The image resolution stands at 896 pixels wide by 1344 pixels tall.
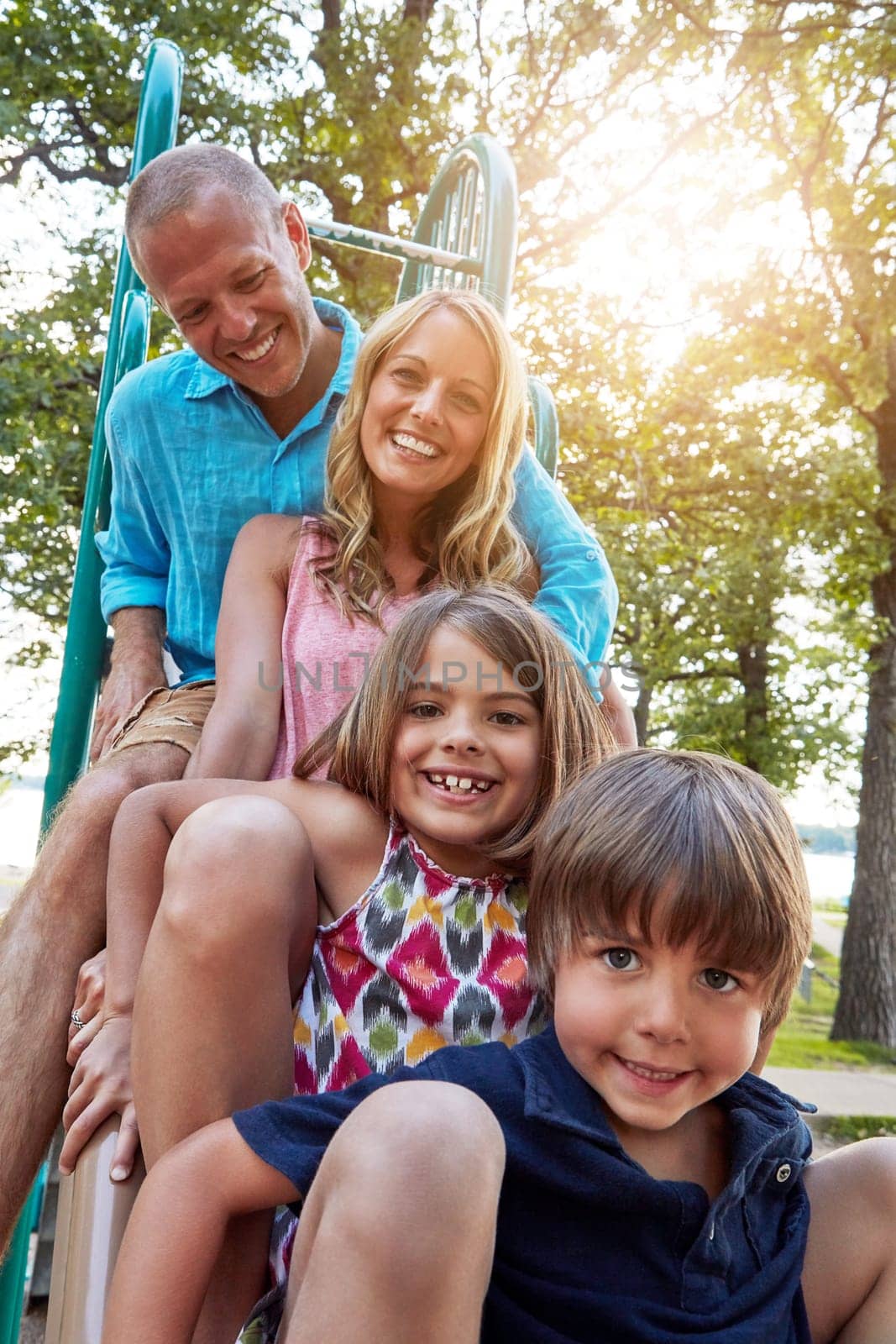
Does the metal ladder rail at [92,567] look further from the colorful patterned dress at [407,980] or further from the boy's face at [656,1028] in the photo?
the boy's face at [656,1028]

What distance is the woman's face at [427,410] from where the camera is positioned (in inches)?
69.3

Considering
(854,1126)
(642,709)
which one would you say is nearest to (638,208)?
(642,709)

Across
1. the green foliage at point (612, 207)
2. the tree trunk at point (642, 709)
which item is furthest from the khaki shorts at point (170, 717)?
the tree trunk at point (642, 709)

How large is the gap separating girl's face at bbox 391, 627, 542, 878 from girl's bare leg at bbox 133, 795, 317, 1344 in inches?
8.7

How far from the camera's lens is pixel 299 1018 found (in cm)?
119

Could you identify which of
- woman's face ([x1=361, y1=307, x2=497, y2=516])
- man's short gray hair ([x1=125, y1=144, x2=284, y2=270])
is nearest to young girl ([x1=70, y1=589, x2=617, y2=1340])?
woman's face ([x1=361, y1=307, x2=497, y2=516])

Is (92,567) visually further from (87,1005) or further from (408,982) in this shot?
(408,982)

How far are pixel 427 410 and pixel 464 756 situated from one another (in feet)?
2.21

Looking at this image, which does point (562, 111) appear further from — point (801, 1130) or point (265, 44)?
point (801, 1130)

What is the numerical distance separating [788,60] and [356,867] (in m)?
6.13

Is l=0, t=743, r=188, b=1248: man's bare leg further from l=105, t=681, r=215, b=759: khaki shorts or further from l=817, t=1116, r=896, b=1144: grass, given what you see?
l=817, t=1116, r=896, b=1144: grass

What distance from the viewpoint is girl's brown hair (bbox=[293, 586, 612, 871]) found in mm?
1274

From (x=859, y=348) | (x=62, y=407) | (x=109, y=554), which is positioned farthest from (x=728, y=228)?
(x=109, y=554)

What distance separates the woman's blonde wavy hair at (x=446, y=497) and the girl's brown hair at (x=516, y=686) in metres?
0.33
